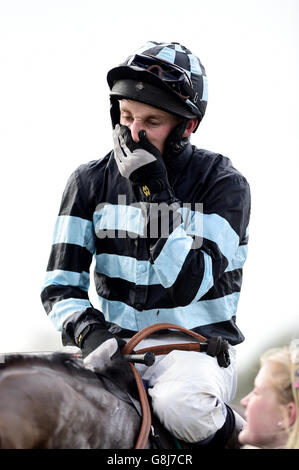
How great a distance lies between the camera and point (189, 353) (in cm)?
272

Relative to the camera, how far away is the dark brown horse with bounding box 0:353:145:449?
188 centimetres

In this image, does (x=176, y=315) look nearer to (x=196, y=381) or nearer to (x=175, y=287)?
(x=175, y=287)

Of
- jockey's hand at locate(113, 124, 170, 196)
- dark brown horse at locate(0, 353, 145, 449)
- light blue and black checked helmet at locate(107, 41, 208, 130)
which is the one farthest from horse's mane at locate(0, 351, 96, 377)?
light blue and black checked helmet at locate(107, 41, 208, 130)

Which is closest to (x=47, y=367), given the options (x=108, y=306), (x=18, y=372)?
(x=18, y=372)

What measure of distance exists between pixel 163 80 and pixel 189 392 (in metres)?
1.38

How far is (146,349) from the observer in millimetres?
2701

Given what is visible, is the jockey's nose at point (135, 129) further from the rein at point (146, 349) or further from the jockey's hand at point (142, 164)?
the rein at point (146, 349)

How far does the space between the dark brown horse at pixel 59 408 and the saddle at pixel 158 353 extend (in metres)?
0.04

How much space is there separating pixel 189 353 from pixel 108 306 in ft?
1.75

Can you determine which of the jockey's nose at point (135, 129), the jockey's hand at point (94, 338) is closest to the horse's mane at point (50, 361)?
the jockey's hand at point (94, 338)

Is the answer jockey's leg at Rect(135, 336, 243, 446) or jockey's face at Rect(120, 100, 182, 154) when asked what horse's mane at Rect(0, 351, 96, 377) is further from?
jockey's face at Rect(120, 100, 182, 154)

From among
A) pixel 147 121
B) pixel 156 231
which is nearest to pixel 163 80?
pixel 147 121

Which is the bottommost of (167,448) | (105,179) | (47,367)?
(167,448)

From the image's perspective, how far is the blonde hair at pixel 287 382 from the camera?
7.12ft
